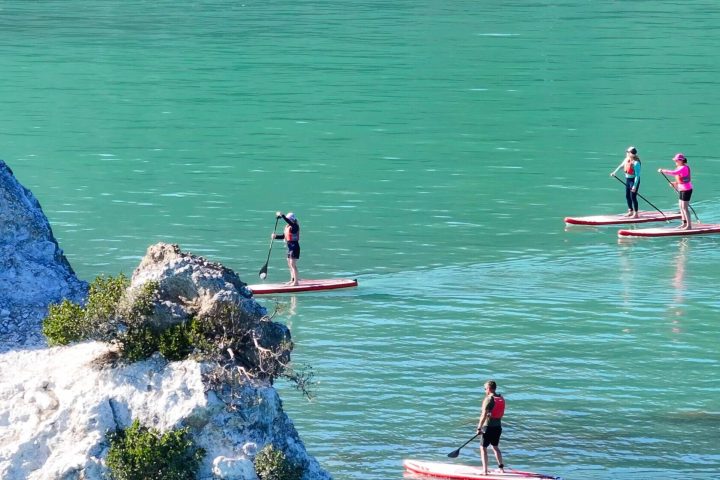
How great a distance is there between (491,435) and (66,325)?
8854 mm

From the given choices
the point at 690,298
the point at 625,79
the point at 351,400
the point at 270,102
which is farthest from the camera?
the point at 625,79

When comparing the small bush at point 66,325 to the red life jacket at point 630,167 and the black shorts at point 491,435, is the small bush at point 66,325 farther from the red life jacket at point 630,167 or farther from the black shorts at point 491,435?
the red life jacket at point 630,167

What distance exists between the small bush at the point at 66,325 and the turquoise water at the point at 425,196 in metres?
7.38

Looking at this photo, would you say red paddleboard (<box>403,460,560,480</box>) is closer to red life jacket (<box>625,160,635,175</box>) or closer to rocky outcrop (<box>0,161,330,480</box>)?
rocky outcrop (<box>0,161,330,480</box>)

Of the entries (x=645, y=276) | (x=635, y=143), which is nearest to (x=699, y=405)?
(x=645, y=276)

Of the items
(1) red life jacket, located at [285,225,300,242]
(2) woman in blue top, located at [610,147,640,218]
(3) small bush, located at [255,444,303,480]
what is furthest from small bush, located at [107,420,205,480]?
(2) woman in blue top, located at [610,147,640,218]

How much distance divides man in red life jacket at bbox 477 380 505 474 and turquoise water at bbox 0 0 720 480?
4.93ft

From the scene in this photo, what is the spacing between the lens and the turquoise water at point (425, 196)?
33125mm

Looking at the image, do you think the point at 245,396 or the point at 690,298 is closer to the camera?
the point at 245,396

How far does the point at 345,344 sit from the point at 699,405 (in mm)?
9297

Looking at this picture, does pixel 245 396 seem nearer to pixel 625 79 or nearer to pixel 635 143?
pixel 635 143

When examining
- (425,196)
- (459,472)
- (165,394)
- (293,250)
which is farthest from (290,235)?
(165,394)

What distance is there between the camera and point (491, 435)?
28234 millimetres

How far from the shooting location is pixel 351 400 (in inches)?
1314
